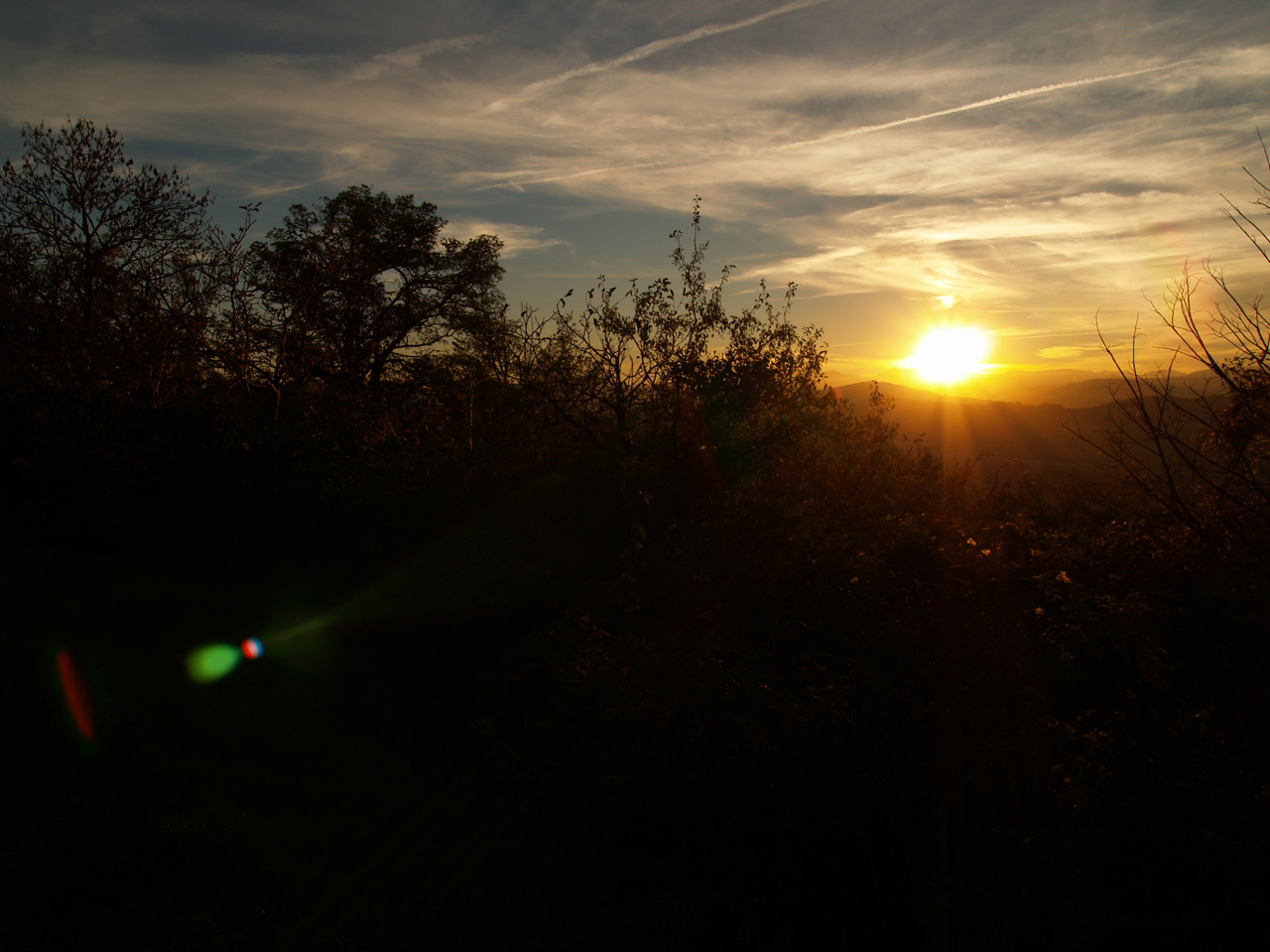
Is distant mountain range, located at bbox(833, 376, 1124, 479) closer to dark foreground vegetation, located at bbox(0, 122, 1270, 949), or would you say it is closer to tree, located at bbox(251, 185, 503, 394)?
dark foreground vegetation, located at bbox(0, 122, 1270, 949)

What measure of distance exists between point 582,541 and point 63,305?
10534 mm

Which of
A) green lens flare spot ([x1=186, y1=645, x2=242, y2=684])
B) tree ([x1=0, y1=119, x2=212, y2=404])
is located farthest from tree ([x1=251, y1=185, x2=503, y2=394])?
green lens flare spot ([x1=186, y1=645, x2=242, y2=684])

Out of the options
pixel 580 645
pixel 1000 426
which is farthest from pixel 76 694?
pixel 1000 426

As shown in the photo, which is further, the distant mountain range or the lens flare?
the distant mountain range

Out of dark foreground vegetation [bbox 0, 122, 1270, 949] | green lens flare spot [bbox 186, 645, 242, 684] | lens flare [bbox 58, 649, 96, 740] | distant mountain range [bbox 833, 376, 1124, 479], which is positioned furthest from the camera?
distant mountain range [bbox 833, 376, 1124, 479]

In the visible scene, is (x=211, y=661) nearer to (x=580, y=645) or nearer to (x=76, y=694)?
(x=76, y=694)

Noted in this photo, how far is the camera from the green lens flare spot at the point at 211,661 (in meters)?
6.88

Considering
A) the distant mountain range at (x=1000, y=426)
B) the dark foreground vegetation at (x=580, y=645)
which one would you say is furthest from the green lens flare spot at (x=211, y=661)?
the distant mountain range at (x=1000, y=426)

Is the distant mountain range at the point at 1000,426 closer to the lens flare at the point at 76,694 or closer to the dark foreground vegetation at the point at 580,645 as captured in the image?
the dark foreground vegetation at the point at 580,645

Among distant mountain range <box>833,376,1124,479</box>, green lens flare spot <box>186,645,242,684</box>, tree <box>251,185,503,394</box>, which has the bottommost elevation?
green lens flare spot <box>186,645,242,684</box>

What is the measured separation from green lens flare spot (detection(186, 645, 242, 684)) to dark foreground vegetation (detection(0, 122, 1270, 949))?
307 mm

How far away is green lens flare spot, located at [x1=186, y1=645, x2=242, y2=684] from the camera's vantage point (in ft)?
22.6

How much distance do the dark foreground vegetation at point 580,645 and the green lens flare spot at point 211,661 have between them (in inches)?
12.1

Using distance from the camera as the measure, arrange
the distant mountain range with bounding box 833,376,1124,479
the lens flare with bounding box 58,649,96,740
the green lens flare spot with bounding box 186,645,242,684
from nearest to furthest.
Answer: the lens flare with bounding box 58,649,96,740, the green lens flare spot with bounding box 186,645,242,684, the distant mountain range with bounding box 833,376,1124,479
